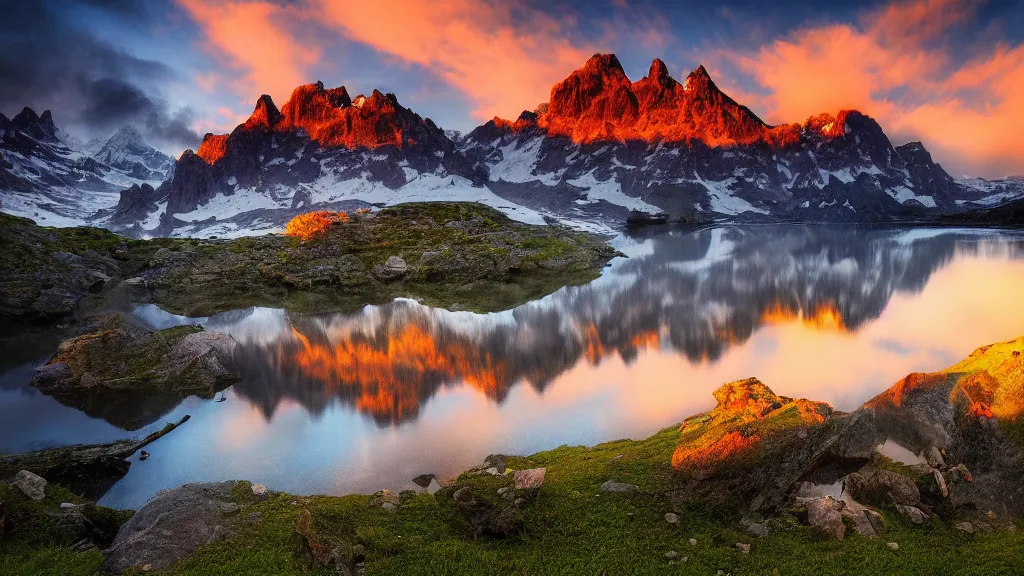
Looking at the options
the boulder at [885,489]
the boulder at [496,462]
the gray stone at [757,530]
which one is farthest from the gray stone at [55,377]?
the boulder at [885,489]

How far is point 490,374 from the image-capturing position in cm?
2975

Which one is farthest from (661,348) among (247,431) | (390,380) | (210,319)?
(210,319)

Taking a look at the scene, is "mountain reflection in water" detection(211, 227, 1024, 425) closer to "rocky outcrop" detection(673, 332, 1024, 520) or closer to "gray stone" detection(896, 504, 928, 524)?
"rocky outcrop" detection(673, 332, 1024, 520)

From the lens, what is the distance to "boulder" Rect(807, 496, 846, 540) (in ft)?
38.7

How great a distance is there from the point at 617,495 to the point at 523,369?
16.2 m

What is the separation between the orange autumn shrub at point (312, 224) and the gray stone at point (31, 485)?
75957 millimetres

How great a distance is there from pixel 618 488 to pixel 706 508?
2512 mm

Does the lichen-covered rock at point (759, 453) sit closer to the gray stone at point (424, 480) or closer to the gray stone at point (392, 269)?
the gray stone at point (424, 480)

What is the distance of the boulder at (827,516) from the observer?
11.8 meters

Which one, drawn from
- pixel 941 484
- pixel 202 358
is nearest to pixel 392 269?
pixel 202 358

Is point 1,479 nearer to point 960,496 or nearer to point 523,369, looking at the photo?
point 523,369

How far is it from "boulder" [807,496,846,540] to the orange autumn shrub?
88168 mm

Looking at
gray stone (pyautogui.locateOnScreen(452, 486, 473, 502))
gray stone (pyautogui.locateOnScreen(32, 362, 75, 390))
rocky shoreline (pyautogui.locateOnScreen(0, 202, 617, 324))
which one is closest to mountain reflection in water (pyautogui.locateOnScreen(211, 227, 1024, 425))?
rocky shoreline (pyautogui.locateOnScreen(0, 202, 617, 324))

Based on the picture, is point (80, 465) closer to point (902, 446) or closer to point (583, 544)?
point (583, 544)
